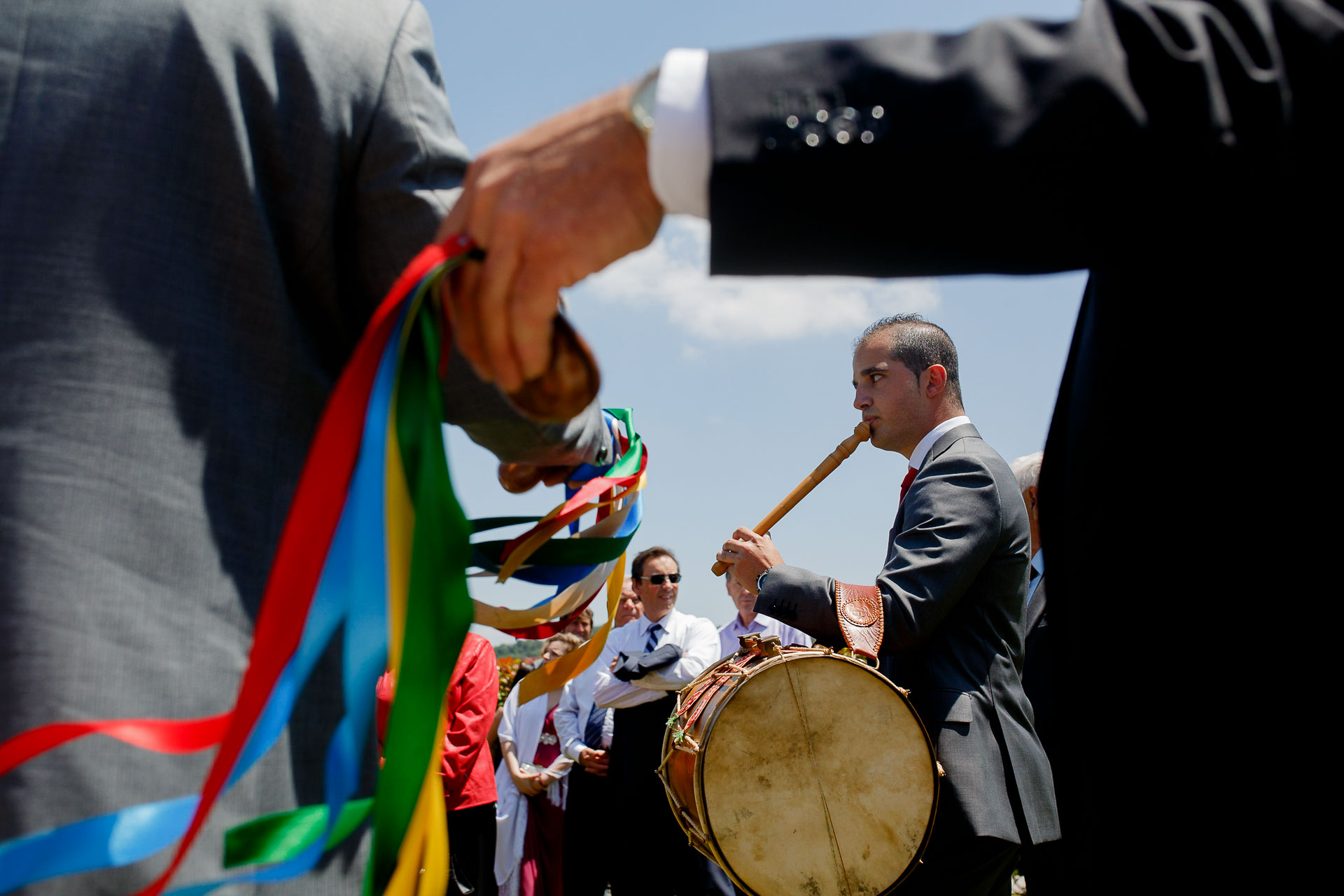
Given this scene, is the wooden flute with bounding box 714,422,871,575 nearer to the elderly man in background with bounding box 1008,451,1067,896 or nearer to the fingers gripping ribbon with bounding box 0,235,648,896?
the elderly man in background with bounding box 1008,451,1067,896

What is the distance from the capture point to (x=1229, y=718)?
2.98 ft

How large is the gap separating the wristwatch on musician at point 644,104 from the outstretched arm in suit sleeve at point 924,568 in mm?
2439

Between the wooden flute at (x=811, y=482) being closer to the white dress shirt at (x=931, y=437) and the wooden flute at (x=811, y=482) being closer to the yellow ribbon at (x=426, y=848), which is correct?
the white dress shirt at (x=931, y=437)

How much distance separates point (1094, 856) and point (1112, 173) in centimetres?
70

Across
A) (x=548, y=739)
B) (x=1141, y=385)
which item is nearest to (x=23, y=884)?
(x=1141, y=385)

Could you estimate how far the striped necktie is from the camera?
277 inches

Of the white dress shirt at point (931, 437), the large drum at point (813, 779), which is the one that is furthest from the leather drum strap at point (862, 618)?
the white dress shirt at point (931, 437)

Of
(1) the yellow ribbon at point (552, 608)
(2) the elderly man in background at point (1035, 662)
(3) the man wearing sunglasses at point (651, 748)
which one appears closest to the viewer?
(1) the yellow ribbon at point (552, 608)

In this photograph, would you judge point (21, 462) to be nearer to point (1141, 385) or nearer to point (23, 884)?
point (23, 884)

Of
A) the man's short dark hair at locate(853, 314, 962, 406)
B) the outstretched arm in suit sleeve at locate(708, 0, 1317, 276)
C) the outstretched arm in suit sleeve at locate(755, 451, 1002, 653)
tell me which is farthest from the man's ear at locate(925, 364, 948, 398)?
the outstretched arm in suit sleeve at locate(708, 0, 1317, 276)

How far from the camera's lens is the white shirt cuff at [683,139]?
34.6 inches

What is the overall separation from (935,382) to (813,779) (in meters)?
1.60

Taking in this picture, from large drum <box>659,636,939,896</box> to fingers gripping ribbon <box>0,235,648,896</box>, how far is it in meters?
2.41

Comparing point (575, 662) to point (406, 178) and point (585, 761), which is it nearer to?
point (406, 178)
